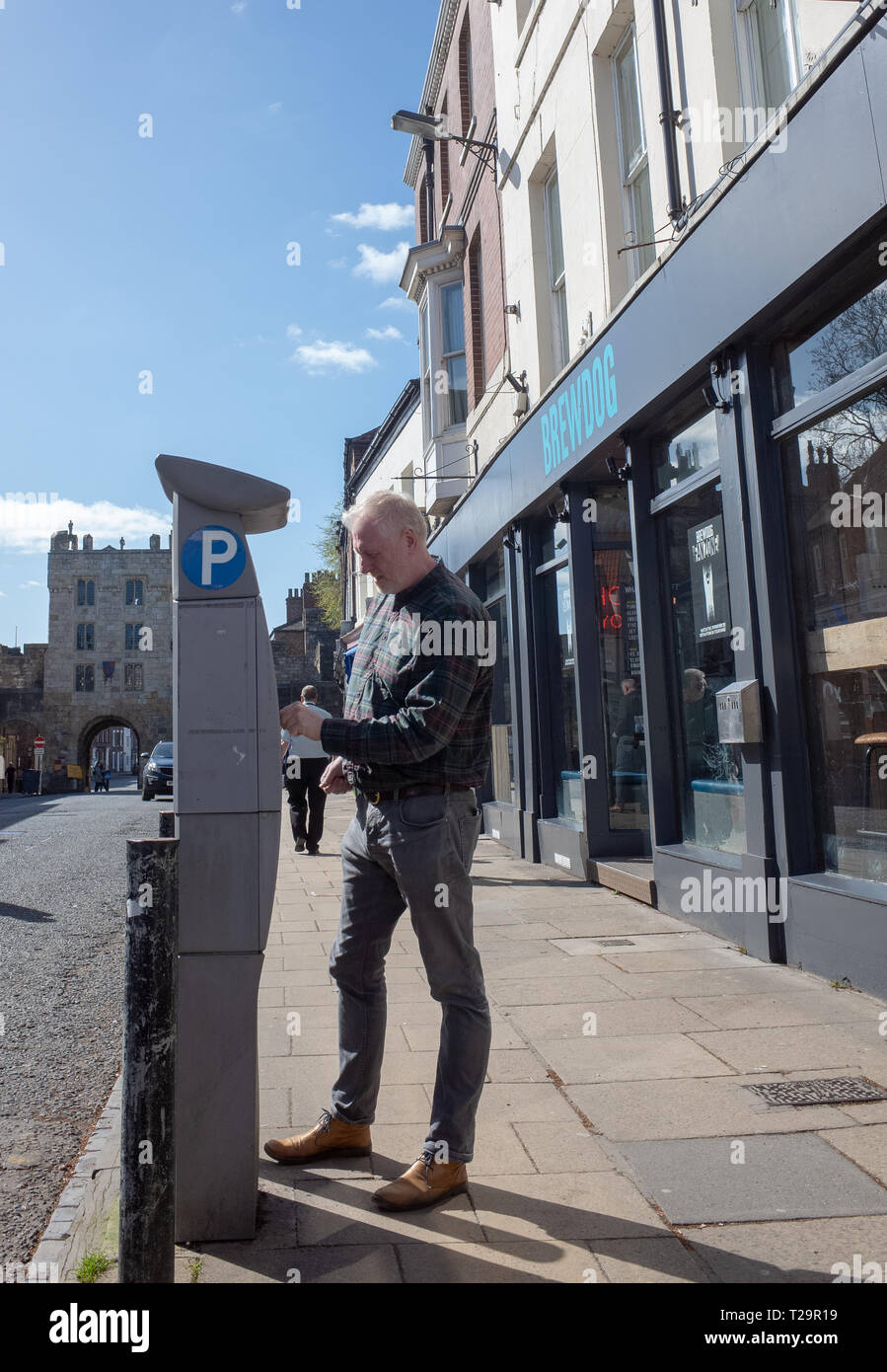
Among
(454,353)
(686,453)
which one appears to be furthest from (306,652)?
(686,453)

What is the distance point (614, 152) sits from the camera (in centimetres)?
845

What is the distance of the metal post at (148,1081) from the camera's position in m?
2.19

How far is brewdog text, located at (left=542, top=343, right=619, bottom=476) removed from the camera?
7781 mm

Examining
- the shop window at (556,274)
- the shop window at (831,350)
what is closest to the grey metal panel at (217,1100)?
the shop window at (831,350)

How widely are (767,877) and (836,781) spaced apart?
635mm

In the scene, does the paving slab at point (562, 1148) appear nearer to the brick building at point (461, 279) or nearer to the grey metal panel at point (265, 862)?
the grey metal panel at point (265, 862)

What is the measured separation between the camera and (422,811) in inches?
112

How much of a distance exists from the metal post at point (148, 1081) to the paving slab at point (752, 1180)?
1.28m

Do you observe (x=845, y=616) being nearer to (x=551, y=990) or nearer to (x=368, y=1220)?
(x=551, y=990)

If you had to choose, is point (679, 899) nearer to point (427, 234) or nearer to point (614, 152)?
point (614, 152)

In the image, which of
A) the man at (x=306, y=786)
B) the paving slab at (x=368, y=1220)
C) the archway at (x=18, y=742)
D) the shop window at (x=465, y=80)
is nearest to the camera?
the paving slab at (x=368, y=1220)

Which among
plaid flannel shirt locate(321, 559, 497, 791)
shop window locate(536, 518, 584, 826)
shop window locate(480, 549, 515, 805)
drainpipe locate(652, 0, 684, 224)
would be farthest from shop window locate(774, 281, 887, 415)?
shop window locate(480, 549, 515, 805)

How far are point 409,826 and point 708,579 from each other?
442cm
